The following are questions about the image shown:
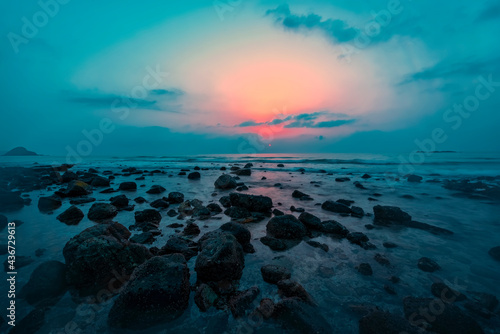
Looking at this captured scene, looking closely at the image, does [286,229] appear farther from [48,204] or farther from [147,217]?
[48,204]

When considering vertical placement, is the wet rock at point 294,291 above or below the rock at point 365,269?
above

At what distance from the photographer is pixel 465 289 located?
10.5 feet

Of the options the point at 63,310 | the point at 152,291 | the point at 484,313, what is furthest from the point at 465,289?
the point at 63,310

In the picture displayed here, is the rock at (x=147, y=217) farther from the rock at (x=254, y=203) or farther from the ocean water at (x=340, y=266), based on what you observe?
the rock at (x=254, y=203)

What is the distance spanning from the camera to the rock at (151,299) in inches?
99.6

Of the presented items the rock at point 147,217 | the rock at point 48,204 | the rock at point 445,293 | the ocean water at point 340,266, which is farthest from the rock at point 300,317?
the rock at point 48,204

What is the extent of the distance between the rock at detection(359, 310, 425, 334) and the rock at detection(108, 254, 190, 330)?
2212mm

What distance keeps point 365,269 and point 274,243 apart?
1.81 m

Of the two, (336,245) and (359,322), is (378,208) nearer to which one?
(336,245)

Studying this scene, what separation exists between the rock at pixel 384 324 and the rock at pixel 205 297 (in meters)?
1.84

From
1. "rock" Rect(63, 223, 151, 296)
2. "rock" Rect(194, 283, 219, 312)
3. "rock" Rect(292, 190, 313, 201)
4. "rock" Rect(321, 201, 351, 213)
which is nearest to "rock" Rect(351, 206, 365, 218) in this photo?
"rock" Rect(321, 201, 351, 213)

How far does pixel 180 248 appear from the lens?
424 cm

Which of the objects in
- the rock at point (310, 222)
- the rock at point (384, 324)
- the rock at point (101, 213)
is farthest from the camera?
the rock at point (101, 213)

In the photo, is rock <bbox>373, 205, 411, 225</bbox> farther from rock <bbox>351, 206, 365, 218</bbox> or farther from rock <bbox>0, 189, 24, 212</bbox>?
rock <bbox>0, 189, 24, 212</bbox>
